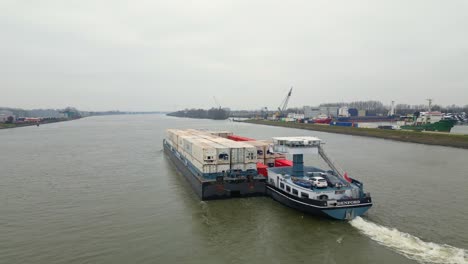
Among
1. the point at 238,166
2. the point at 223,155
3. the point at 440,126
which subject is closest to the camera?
the point at 223,155

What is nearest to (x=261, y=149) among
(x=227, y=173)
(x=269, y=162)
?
(x=269, y=162)

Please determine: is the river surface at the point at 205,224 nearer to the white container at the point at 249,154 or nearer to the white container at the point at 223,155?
the white container at the point at 223,155

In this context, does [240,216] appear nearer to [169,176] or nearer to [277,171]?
[277,171]

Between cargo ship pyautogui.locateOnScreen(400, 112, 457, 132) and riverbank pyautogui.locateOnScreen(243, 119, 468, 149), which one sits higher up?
cargo ship pyautogui.locateOnScreen(400, 112, 457, 132)

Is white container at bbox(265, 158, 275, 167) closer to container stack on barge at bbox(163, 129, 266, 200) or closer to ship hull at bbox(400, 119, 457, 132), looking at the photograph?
container stack on barge at bbox(163, 129, 266, 200)

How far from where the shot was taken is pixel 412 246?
19.3 m

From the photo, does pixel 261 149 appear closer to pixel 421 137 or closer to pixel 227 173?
pixel 227 173

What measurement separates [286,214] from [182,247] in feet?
31.3

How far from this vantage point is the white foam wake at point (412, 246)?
17.7 meters

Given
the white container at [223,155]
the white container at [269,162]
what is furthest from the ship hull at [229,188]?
the white container at [269,162]

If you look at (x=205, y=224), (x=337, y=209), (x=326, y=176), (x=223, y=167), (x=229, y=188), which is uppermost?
(x=223, y=167)

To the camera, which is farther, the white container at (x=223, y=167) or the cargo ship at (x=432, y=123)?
the cargo ship at (x=432, y=123)

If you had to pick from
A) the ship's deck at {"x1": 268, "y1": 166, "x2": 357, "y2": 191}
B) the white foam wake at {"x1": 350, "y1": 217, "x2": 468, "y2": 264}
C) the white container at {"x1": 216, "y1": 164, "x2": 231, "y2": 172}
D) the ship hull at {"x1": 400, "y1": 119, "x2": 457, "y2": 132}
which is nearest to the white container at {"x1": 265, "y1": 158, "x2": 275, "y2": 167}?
the ship's deck at {"x1": 268, "y1": 166, "x2": 357, "y2": 191}

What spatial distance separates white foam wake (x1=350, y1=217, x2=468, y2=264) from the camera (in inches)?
698
